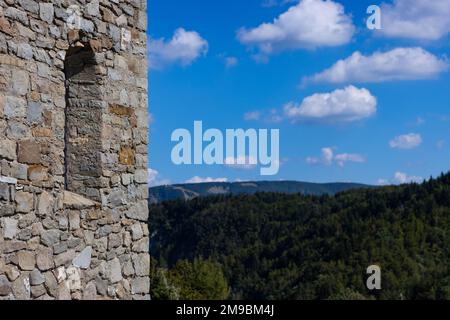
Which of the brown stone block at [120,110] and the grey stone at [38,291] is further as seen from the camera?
the brown stone block at [120,110]

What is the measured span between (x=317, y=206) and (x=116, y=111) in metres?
51.2

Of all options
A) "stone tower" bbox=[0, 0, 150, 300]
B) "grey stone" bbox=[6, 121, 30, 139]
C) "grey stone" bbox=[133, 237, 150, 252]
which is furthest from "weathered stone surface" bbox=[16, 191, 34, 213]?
"grey stone" bbox=[133, 237, 150, 252]

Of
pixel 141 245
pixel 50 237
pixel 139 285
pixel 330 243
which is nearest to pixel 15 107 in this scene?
pixel 50 237

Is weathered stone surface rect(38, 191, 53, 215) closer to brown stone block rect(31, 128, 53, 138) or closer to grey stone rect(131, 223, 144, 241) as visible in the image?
brown stone block rect(31, 128, 53, 138)

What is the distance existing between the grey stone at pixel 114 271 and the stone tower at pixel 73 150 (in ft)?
0.04

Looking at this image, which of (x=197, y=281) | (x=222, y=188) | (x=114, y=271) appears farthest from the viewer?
(x=222, y=188)

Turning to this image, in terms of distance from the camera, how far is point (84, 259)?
16.6ft

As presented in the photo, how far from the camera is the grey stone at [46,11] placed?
184 inches

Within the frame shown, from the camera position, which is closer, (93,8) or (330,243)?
(93,8)

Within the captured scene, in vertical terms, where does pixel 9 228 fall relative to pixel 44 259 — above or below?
above

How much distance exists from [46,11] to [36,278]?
6.08 ft

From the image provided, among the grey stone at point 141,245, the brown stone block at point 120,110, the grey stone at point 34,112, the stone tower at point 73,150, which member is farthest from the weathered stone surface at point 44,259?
the brown stone block at point 120,110

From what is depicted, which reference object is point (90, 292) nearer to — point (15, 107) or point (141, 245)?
point (141, 245)

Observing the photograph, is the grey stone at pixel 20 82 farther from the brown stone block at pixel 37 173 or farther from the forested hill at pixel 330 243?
the forested hill at pixel 330 243
